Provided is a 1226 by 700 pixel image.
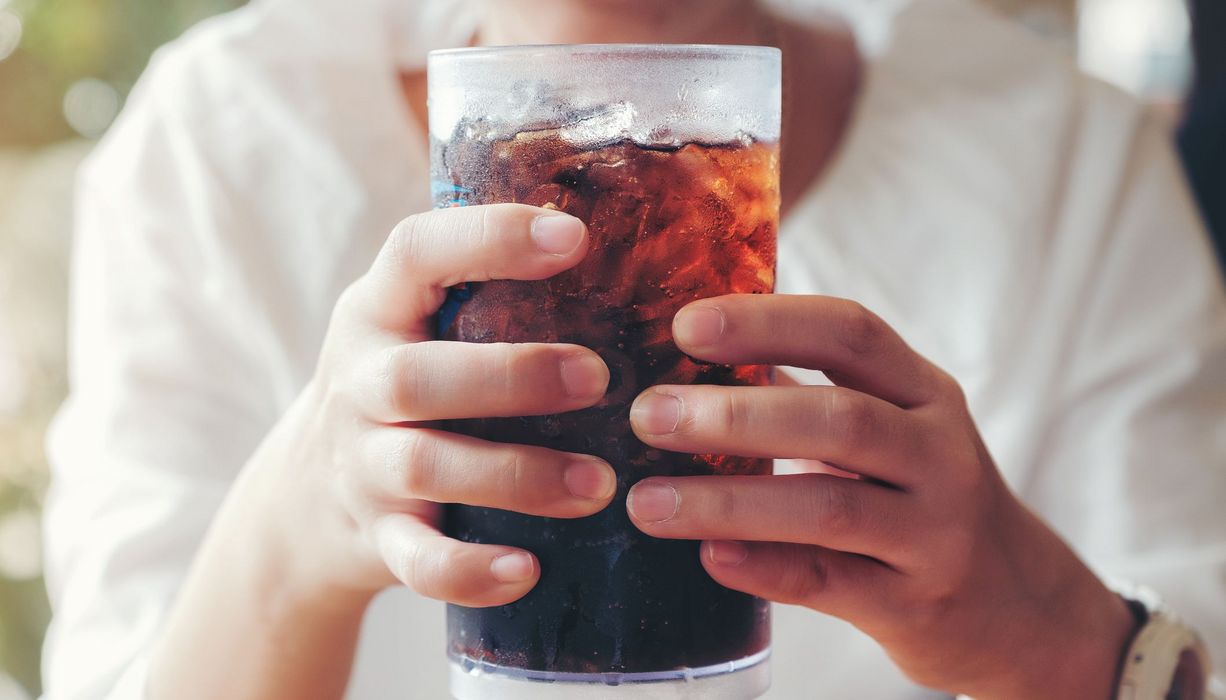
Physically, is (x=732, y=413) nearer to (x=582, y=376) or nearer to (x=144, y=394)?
(x=582, y=376)

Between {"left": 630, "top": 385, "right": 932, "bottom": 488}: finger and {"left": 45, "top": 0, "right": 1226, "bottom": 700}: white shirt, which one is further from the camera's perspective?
{"left": 45, "top": 0, "right": 1226, "bottom": 700}: white shirt

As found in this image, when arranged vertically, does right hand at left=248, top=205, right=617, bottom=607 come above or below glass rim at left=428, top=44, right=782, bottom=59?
below

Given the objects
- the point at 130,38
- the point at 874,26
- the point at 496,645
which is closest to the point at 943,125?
the point at 874,26

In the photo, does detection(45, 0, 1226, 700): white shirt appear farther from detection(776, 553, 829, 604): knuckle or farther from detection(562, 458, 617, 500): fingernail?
detection(562, 458, 617, 500): fingernail

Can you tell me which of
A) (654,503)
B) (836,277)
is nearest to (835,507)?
(654,503)

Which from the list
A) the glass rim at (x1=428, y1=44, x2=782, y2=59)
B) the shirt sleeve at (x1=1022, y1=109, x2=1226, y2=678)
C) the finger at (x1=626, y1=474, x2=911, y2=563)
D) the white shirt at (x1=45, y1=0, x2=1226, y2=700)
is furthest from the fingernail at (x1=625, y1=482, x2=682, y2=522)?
the shirt sleeve at (x1=1022, y1=109, x2=1226, y2=678)
